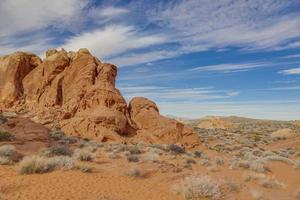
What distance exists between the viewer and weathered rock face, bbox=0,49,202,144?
3169cm

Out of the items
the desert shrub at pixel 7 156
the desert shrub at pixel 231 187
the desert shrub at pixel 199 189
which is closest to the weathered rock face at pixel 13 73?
the desert shrub at pixel 7 156

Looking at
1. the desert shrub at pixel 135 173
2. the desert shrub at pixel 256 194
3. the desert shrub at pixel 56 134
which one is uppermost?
the desert shrub at pixel 56 134

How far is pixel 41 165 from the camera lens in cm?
1273

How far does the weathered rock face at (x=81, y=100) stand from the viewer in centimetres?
3169

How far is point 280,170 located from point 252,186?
22.8ft

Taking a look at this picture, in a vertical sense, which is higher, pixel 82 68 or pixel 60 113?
pixel 82 68

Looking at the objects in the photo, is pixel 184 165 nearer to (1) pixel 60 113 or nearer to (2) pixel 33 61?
(1) pixel 60 113

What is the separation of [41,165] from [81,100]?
22.1 meters

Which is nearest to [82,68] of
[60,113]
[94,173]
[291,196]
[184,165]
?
[60,113]

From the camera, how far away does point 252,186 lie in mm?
15242

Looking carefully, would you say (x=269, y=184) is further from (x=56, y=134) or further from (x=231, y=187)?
(x=56, y=134)

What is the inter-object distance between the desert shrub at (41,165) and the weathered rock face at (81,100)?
52.9ft

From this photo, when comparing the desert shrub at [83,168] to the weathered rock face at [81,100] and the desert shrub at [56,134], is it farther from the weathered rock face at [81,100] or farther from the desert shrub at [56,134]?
the weathered rock face at [81,100]

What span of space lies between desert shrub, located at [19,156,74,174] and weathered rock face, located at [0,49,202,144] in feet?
52.9
